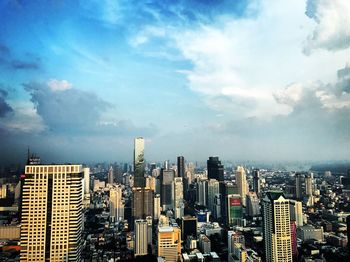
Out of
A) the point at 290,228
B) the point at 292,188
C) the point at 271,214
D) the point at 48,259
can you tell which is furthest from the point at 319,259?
the point at 48,259

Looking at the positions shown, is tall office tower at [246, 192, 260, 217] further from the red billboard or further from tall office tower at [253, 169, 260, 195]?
the red billboard

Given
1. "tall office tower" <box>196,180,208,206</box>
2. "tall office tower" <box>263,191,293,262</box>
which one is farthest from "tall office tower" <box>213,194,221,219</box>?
"tall office tower" <box>263,191,293,262</box>

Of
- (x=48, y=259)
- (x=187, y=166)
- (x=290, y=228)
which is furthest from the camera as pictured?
(x=187, y=166)

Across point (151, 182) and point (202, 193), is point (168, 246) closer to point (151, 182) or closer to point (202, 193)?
point (151, 182)

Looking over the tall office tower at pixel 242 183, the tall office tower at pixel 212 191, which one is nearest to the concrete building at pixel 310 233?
the tall office tower at pixel 242 183

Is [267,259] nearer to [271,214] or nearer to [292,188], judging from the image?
[271,214]

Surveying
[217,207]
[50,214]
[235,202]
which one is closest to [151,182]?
[217,207]
